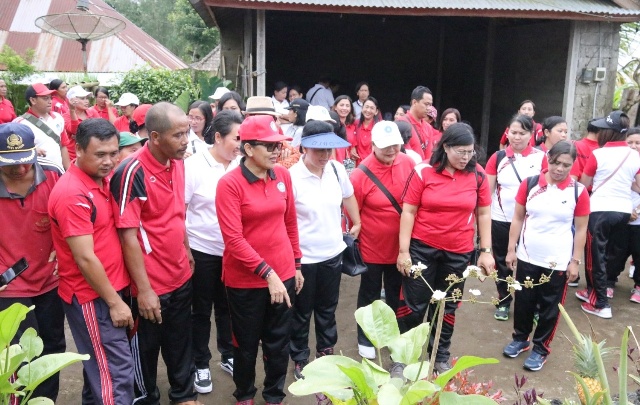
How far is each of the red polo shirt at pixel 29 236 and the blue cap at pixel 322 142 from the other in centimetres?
156

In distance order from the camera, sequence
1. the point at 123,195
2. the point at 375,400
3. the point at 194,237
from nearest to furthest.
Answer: the point at 375,400
the point at 123,195
the point at 194,237

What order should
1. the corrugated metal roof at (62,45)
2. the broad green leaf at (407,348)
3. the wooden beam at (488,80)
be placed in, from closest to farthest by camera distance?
1. the broad green leaf at (407,348)
2. the wooden beam at (488,80)
3. the corrugated metal roof at (62,45)

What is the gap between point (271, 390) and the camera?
3.59 meters

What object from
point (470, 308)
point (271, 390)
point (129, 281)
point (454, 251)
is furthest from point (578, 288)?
point (129, 281)

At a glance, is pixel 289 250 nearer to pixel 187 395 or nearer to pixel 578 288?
pixel 187 395

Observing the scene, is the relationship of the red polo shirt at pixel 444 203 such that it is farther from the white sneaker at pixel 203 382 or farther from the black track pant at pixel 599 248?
the black track pant at pixel 599 248

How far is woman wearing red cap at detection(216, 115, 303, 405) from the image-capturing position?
319 centimetres

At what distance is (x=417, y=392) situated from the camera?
1404mm

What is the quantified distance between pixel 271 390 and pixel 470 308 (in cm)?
251

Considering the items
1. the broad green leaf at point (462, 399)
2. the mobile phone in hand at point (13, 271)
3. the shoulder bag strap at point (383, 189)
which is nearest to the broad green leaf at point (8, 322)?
the broad green leaf at point (462, 399)

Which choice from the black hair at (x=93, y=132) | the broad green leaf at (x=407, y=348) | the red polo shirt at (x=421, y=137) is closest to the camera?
the broad green leaf at (x=407, y=348)

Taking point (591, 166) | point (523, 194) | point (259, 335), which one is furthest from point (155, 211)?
point (591, 166)

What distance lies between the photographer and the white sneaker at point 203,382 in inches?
153

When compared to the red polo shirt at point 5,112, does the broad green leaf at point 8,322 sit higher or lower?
lower
